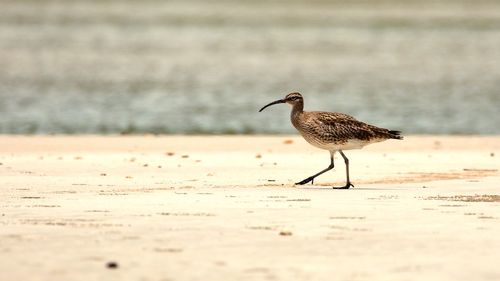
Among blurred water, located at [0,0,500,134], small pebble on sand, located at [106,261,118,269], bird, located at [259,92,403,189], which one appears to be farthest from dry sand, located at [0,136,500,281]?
blurred water, located at [0,0,500,134]

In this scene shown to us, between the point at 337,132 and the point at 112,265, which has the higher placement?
the point at 337,132

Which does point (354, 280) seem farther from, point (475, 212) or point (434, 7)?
point (434, 7)

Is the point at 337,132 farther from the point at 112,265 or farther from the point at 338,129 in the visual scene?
the point at 112,265

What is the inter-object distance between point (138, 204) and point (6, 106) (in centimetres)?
2502

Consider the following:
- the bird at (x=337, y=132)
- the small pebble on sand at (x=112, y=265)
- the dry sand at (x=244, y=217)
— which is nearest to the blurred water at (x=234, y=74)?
the dry sand at (x=244, y=217)

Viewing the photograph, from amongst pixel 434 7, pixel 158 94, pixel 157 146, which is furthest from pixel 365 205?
pixel 434 7

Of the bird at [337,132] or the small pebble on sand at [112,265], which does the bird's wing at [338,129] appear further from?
the small pebble on sand at [112,265]

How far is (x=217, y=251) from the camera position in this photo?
12359mm

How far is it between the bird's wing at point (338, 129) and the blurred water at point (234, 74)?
14150 mm

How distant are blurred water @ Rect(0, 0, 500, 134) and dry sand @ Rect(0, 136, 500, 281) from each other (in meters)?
11.8

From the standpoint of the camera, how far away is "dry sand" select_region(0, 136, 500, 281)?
1170 cm

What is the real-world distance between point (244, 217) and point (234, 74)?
155ft

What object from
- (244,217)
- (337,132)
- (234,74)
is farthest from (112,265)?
(234,74)

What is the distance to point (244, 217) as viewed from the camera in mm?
14422
